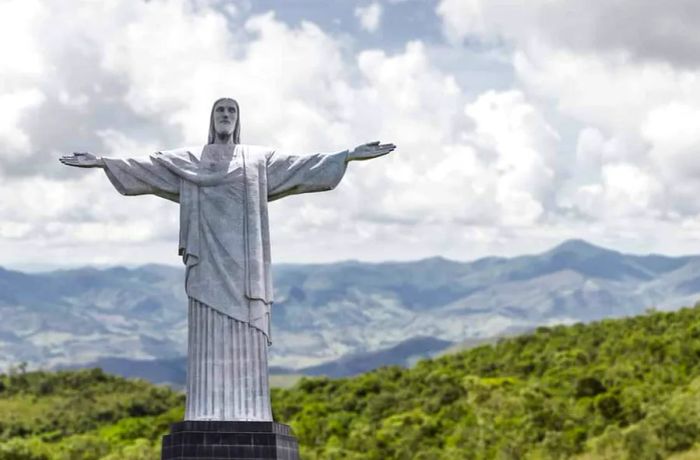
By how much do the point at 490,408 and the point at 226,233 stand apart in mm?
42102

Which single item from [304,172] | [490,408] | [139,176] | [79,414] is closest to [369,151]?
[304,172]

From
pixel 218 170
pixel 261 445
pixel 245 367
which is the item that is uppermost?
pixel 218 170

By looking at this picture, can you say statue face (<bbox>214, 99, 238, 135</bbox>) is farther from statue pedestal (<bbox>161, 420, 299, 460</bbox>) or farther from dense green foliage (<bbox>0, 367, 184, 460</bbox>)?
dense green foliage (<bbox>0, 367, 184, 460</bbox>)

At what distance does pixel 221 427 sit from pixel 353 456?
34.9 m

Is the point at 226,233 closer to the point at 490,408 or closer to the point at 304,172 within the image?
the point at 304,172

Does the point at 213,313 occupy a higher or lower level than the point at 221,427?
higher

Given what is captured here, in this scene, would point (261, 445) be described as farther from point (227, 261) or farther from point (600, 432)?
point (600, 432)

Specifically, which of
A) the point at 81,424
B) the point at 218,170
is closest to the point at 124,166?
the point at 218,170

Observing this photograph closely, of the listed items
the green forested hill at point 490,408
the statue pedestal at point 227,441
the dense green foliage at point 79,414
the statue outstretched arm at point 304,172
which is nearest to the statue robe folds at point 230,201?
the statue outstretched arm at point 304,172

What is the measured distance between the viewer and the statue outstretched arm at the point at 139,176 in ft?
49.9

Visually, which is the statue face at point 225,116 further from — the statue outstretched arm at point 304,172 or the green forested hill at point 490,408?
the green forested hill at point 490,408

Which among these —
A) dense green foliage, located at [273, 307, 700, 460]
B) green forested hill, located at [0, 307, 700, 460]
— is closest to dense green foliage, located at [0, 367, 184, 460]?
green forested hill, located at [0, 307, 700, 460]

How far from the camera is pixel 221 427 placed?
558 inches

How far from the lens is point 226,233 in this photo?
1498 cm
